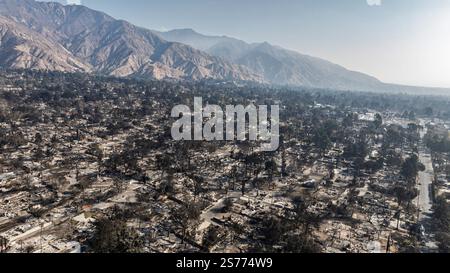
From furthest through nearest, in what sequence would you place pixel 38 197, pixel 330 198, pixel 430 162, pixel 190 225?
pixel 430 162 → pixel 330 198 → pixel 38 197 → pixel 190 225

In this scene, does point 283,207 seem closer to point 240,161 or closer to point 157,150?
point 240,161

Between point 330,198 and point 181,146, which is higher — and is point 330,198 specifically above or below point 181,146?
below

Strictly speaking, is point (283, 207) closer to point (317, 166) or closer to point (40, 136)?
point (317, 166)

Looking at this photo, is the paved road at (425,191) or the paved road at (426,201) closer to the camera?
the paved road at (426,201)

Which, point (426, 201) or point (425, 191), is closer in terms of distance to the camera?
point (426, 201)

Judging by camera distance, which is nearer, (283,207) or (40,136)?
(283,207)

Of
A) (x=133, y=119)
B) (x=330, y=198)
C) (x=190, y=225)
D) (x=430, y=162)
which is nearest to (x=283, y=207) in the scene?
(x=330, y=198)

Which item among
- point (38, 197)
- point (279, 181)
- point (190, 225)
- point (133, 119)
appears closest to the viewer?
point (190, 225)

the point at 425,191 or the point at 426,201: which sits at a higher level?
the point at 425,191

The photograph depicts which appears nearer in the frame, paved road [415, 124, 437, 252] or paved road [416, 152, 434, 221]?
paved road [415, 124, 437, 252]

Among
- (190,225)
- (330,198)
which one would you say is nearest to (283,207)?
(330,198)
